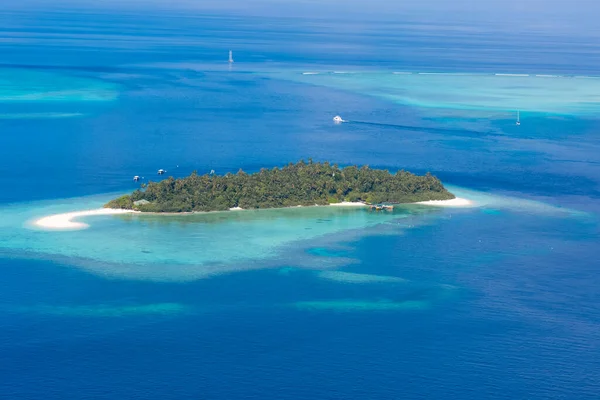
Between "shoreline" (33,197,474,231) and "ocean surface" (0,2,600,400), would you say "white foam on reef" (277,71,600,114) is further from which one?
"shoreline" (33,197,474,231)

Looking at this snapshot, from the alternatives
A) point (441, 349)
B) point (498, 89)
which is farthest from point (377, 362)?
point (498, 89)

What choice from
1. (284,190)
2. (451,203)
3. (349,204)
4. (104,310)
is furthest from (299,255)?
(451,203)

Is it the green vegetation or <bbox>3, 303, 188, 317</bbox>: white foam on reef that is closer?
<bbox>3, 303, 188, 317</bbox>: white foam on reef

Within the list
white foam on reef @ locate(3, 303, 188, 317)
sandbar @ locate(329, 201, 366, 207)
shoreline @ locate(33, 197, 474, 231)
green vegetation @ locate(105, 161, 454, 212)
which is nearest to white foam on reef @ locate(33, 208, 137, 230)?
shoreline @ locate(33, 197, 474, 231)

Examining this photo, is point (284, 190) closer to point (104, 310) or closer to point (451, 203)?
point (451, 203)

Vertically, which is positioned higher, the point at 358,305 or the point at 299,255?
the point at 299,255

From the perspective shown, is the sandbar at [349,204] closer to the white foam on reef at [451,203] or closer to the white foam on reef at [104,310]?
the white foam on reef at [451,203]
